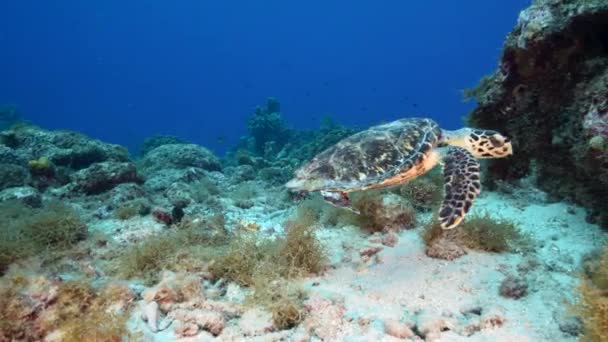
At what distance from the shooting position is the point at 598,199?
18.3 ft

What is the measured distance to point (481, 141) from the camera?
6004 millimetres

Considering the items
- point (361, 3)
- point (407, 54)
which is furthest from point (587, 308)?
point (361, 3)

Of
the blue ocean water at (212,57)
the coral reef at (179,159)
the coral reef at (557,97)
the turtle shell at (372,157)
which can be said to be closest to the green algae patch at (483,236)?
the turtle shell at (372,157)

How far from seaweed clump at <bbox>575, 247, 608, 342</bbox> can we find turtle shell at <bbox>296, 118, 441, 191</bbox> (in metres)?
2.61

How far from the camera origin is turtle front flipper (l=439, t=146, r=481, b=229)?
4.27 meters

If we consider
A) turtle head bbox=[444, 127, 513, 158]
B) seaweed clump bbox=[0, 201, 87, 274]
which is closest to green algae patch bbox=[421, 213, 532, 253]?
turtle head bbox=[444, 127, 513, 158]

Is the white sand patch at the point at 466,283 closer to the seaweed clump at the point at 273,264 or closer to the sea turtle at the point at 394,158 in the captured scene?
the seaweed clump at the point at 273,264

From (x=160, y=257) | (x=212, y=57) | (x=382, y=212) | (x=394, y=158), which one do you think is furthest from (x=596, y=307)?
(x=212, y=57)

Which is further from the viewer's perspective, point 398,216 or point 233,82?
point 233,82

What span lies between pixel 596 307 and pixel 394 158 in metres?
3.04

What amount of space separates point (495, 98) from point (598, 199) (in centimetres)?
247

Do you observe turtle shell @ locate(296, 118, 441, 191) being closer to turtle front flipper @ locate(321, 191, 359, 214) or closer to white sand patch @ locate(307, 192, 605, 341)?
turtle front flipper @ locate(321, 191, 359, 214)

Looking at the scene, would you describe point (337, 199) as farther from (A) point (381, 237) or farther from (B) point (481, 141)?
(B) point (481, 141)

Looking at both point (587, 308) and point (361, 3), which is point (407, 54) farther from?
point (587, 308)
